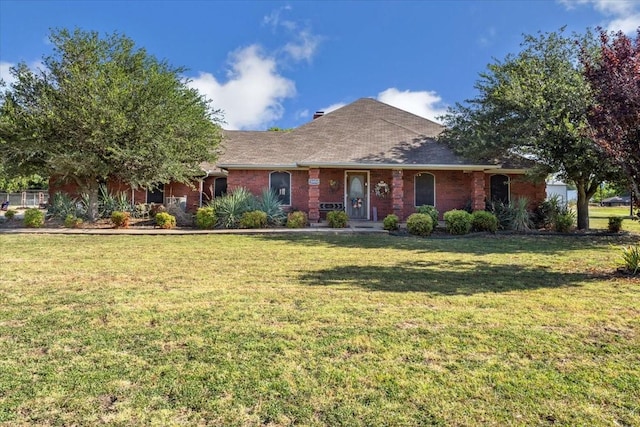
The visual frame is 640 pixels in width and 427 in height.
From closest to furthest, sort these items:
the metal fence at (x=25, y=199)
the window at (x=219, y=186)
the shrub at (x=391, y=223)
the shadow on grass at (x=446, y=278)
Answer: the shadow on grass at (x=446, y=278)
the shrub at (x=391, y=223)
the window at (x=219, y=186)
the metal fence at (x=25, y=199)

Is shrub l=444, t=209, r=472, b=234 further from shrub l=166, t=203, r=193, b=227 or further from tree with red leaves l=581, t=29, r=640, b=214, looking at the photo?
shrub l=166, t=203, r=193, b=227

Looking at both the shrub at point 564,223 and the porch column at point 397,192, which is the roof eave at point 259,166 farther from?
the shrub at point 564,223

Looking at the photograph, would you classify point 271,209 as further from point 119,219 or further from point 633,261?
point 633,261

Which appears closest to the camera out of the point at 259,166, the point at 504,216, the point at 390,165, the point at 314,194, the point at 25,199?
the point at 504,216

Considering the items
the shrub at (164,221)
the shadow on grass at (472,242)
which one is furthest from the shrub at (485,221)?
the shrub at (164,221)

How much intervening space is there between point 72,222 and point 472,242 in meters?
14.4

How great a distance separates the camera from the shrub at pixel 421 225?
1284cm

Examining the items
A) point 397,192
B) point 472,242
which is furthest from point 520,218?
point 397,192

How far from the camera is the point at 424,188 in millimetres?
17297

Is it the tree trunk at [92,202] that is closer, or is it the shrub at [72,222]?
the shrub at [72,222]

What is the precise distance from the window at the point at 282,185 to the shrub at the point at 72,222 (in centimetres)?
778

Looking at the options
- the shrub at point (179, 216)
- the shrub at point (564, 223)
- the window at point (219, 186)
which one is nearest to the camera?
the shrub at point (564, 223)

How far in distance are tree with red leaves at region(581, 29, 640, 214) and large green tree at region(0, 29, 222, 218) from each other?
1348cm

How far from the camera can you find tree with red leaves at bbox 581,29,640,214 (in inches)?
238
